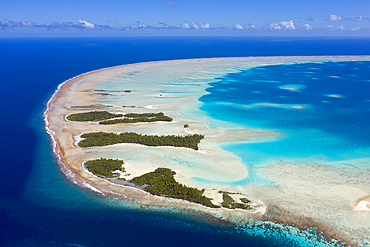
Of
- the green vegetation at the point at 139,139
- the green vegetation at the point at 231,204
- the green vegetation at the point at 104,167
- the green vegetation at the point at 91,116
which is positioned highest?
the green vegetation at the point at 91,116

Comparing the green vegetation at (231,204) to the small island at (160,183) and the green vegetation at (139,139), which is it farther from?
the green vegetation at (139,139)

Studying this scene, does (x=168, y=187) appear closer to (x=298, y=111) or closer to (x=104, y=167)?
(x=104, y=167)

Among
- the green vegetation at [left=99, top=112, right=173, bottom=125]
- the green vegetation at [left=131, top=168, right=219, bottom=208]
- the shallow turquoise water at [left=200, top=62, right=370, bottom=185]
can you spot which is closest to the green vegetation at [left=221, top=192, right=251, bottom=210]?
the green vegetation at [left=131, top=168, right=219, bottom=208]

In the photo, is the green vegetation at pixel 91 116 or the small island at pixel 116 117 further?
the green vegetation at pixel 91 116

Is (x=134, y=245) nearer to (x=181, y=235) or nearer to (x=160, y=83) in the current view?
(x=181, y=235)

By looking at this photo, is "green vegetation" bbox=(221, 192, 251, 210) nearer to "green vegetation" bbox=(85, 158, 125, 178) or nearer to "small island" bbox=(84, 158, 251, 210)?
"small island" bbox=(84, 158, 251, 210)

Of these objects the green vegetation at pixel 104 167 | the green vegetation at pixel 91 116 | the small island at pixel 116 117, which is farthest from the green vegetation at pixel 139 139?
the green vegetation at pixel 91 116
